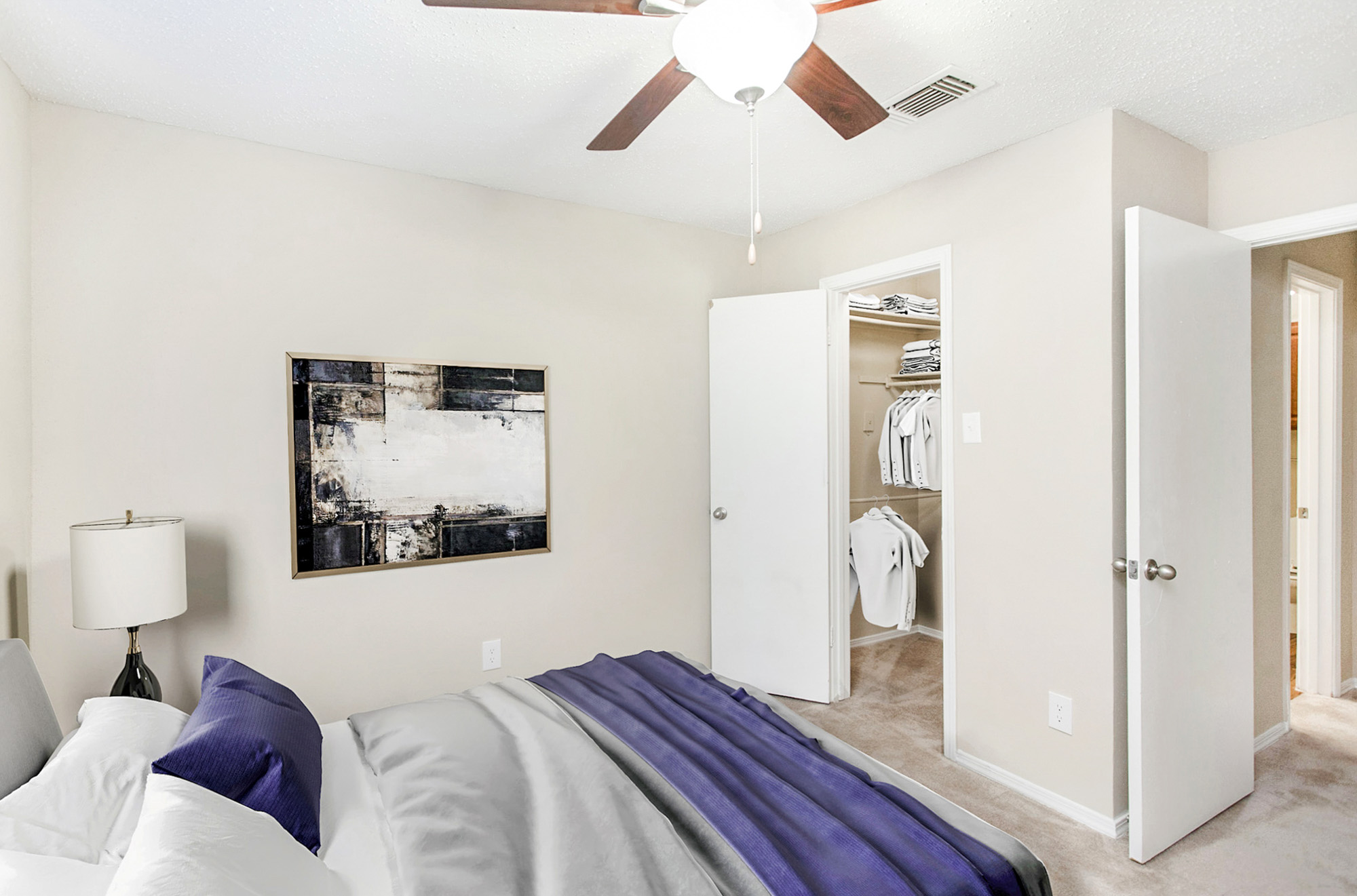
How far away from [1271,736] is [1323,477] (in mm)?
1297

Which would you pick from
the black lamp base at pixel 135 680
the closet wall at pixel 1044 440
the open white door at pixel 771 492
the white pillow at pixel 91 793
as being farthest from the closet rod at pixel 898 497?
the white pillow at pixel 91 793

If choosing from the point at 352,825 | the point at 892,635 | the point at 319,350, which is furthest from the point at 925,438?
the point at 352,825

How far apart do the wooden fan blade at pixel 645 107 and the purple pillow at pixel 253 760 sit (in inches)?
65.3

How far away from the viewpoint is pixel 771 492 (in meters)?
3.48

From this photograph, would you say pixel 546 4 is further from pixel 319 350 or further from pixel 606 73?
pixel 319 350

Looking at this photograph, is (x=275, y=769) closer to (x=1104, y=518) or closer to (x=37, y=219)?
(x=37, y=219)

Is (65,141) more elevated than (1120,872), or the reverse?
(65,141)

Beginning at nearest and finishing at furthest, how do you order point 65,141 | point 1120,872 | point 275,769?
point 275,769 < point 1120,872 < point 65,141

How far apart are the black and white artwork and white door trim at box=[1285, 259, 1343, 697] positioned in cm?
375

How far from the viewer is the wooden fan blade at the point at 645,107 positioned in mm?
1567

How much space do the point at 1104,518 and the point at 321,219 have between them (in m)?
3.09

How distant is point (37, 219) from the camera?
221 centimetres

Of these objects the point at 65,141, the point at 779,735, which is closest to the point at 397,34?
the point at 65,141

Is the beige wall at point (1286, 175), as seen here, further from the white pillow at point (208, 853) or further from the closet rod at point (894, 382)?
the white pillow at point (208, 853)
